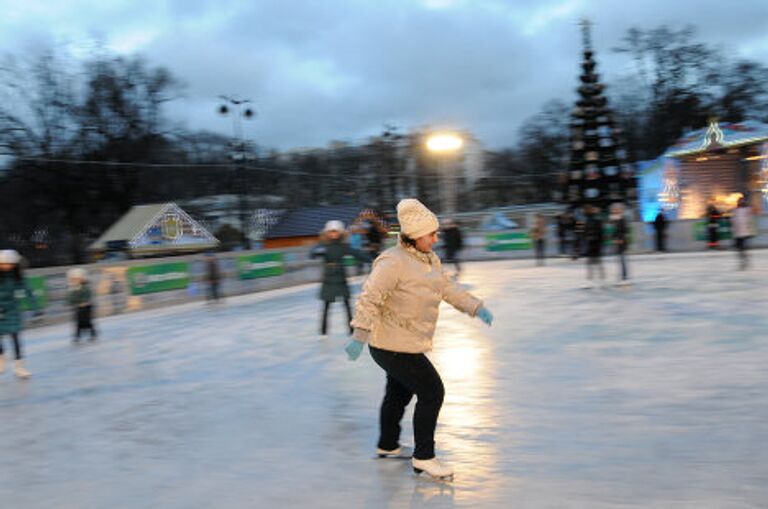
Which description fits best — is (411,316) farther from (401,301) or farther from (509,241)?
(509,241)

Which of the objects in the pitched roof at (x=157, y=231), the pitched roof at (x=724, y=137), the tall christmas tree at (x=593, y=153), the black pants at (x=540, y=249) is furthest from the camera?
the pitched roof at (x=157, y=231)

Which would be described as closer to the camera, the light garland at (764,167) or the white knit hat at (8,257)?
the white knit hat at (8,257)

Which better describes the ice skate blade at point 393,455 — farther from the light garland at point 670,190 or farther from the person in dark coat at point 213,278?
the light garland at point 670,190

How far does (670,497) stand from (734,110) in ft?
167

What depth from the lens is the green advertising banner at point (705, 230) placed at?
896 inches

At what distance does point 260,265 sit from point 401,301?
57.3 ft

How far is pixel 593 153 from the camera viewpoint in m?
30.2

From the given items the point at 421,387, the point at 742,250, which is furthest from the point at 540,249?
the point at 421,387

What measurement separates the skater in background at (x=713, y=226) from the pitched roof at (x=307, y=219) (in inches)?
1004

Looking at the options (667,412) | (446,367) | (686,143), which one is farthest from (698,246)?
(667,412)

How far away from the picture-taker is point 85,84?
142 feet

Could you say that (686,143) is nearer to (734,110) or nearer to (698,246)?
(698,246)

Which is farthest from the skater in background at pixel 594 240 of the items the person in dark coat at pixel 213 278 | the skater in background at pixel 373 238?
the person in dark coat at pixel 213 278

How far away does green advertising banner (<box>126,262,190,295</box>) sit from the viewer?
57.3 ft
